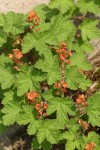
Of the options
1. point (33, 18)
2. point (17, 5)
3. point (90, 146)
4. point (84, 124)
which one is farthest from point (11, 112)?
point (17, 5)

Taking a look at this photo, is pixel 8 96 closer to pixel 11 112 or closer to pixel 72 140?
pixel 11 112

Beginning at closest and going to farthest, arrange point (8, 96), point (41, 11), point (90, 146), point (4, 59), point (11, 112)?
point (90, 146) < point (11, 112) < point (8, 96) < point (4, 59) < point (41, 11)

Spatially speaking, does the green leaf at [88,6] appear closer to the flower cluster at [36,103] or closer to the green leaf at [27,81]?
the green leaf at [27,81]

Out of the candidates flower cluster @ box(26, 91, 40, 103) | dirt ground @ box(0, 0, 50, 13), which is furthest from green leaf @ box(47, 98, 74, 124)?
dirt ground @ box(0, 0, 50, 13)

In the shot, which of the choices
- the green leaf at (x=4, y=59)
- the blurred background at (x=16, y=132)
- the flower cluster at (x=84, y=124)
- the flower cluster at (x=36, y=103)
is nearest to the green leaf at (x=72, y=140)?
the flower cluster at (x=84, y=124)

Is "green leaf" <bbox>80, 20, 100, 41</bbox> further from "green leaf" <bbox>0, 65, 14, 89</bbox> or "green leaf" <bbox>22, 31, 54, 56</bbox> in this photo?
"green leaf" <bbox>0, 65, 14, 89</bbox>

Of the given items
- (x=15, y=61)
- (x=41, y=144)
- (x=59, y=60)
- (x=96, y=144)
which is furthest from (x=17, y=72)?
(x=96, y=144)
